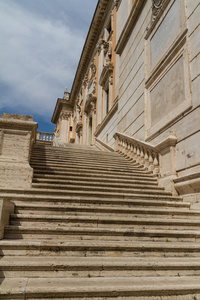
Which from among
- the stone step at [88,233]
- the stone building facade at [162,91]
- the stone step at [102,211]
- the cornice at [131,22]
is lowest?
the stone step at [88,233]

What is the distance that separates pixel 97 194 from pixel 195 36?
4.90m

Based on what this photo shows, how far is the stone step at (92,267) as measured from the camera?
3.16 m

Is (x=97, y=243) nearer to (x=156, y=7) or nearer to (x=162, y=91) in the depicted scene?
(x=162, y=91)

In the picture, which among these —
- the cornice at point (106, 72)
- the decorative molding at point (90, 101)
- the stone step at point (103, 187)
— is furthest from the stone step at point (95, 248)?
the decorative molding at point (90, 101)

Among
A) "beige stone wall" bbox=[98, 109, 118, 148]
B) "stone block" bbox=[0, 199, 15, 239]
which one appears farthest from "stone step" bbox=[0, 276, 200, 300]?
"beige stone wall" bbox=[98, 109, 118, 148]

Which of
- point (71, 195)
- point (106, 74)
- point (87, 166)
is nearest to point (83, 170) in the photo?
point (87, 166)

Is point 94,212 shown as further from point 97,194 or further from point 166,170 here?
point 166,170

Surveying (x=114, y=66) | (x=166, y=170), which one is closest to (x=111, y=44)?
(x=114, y=66)

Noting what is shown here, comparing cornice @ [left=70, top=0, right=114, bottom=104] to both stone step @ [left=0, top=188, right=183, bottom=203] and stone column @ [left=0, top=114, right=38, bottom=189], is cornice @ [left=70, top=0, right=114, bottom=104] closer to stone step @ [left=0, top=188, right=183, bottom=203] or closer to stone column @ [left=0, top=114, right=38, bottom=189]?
stone column @ [left=0, top=114, right=38, bottom=189]

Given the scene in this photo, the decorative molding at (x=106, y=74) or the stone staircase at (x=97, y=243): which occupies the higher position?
the decorative molding at (x=106, y=74)

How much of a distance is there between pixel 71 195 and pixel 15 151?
164 centimetres

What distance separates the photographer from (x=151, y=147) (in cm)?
795

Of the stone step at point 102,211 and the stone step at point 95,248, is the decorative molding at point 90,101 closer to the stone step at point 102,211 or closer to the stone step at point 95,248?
the stone step at point 102,211

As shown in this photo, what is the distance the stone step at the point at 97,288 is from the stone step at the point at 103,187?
3010 mm
